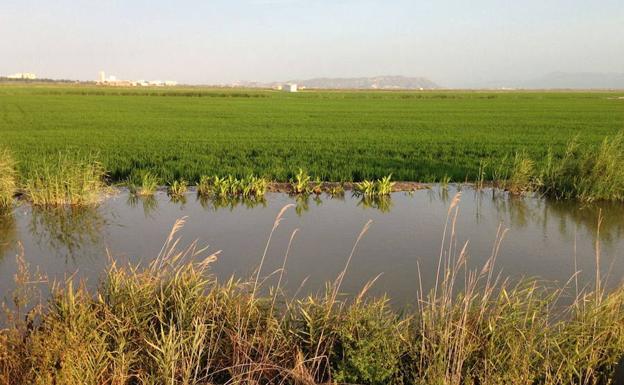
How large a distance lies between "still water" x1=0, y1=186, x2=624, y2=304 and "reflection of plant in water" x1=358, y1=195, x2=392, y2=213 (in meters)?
0.04

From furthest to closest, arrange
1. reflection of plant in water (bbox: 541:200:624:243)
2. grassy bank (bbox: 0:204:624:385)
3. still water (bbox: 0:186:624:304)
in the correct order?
reflection of plant in water (bbox: 541:200:624:243) → still water (bbox: 0:186:624:304) → grassy bank (bbox: 0:204:624:385)

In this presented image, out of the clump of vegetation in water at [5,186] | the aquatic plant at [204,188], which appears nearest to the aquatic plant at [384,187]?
the aquatic plant at [204,188]

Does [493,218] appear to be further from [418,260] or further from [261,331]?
[261,331]

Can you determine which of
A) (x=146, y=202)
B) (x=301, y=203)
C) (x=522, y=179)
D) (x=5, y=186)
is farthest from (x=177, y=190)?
(x=522, y=179)

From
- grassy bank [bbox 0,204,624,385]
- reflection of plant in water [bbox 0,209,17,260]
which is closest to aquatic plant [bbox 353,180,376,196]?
reflection of plant in water [bbox 0,209,17,260]

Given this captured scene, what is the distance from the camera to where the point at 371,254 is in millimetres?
6559

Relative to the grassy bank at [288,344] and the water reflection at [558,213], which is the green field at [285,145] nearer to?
the water reflection at [558,213]

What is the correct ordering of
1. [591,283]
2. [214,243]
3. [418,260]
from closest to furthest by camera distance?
[591,283]
[418,260]
[214,243]

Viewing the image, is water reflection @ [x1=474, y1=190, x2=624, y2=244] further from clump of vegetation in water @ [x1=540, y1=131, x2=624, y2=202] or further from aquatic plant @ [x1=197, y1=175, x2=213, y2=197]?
aquatic plant @ [x1=197, y1=175, x2=213, y2=197]

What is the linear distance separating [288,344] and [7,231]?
595 centimetres

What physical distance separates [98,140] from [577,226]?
55.5 feet

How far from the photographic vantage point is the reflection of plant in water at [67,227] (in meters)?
7.02

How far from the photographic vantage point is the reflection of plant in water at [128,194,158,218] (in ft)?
29.8

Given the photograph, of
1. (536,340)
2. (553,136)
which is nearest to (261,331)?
(536,340)
